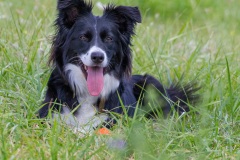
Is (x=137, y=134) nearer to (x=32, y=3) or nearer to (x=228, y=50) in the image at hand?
(x=228, y=50)

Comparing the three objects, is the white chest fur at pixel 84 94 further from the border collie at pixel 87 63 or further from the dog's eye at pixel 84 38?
the dog's eye at pixel 84 38

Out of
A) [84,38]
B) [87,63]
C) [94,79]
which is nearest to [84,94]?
[94,79]

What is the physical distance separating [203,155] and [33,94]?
6.12 ft

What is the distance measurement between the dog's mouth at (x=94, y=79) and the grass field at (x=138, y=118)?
0.37 meters

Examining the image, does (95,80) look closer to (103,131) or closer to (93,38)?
(93,38)

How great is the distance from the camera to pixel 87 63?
467 cm

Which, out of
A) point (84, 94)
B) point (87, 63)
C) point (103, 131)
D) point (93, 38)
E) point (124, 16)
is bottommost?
point (103, 131)

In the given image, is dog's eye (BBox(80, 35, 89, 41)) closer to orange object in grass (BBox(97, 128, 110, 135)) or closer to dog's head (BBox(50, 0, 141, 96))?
dog's head (BBox(50, 0, 141, 96))

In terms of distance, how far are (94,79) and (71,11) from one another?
62 cm

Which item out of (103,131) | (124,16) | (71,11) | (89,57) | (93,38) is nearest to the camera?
(103,131)

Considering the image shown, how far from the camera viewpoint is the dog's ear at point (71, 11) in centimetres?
488

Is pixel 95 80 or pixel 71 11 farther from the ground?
pixel 71 11

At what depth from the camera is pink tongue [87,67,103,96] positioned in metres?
4.80

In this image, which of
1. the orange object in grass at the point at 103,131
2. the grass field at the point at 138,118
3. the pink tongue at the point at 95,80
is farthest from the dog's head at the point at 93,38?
the orange object in grass at the point at 103,131
